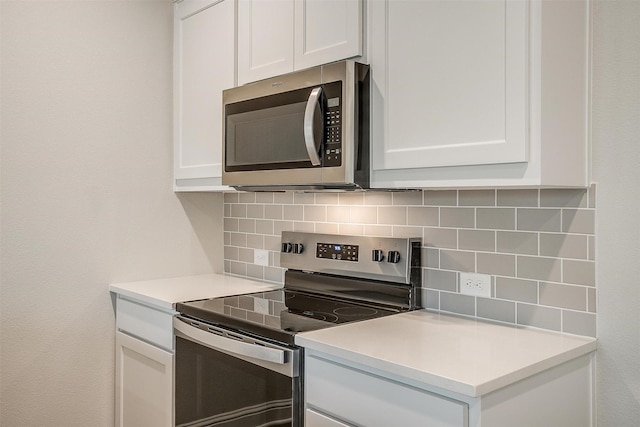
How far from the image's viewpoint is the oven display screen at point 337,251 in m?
2.10

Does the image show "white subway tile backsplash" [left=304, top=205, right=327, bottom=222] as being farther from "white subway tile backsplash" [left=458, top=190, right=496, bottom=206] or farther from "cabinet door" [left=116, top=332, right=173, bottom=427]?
"cabinet door" [left=116, top=332, right=173, bottom=427]

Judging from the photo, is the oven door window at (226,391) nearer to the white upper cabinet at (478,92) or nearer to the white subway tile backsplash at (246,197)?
the white upper cabinet at (478,92)

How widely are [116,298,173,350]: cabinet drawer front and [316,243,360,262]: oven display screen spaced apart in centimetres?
64

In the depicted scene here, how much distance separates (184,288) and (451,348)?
135cm

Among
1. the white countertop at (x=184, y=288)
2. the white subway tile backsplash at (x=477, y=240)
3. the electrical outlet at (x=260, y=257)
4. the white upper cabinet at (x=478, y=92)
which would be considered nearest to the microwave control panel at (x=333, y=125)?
the white upper cabinet at (x=478, y=92)

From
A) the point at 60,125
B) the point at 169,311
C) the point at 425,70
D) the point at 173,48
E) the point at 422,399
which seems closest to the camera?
the point at 422,399

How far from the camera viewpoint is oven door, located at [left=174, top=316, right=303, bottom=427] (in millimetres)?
1579

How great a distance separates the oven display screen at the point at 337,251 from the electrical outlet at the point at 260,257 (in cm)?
45

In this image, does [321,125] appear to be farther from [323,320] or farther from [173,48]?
[173,48]

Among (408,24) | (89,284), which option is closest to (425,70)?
(408,24)

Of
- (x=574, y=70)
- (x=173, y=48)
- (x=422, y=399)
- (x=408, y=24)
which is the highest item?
(x=173, y=48)

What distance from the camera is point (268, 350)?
1.62 metres

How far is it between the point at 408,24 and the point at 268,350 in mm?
1041

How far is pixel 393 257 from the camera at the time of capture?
196 centimetres
